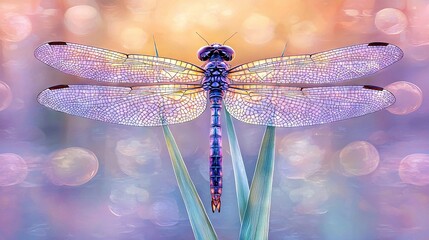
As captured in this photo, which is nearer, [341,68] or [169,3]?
[341,68]

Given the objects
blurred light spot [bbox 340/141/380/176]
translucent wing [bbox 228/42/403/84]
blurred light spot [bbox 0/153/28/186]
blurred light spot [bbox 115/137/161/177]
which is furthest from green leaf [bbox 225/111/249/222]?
blurred light spot [bbox 0/153/28/186]


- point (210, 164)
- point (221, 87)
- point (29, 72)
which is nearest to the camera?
point (210, 164)

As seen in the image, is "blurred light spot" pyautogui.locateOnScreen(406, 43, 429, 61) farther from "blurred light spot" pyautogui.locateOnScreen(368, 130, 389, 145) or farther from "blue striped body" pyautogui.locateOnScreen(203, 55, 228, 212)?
"blue striped body" pyautogui.locateOnScreen(203, 55, 228, 212)

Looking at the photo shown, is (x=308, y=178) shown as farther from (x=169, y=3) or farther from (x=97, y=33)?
(x=97, y=33)

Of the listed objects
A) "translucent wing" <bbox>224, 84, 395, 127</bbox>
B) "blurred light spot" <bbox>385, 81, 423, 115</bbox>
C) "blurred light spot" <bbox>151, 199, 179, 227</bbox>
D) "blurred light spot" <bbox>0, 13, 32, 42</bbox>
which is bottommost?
"blurred light spot" <bbox>151, 199, 179, 227</bbox>

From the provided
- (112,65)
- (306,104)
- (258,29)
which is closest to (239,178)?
(306,104)

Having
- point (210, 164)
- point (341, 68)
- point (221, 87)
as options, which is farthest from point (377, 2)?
point (210, 164)

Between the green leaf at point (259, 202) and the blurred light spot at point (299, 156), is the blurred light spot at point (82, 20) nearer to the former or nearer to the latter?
the blurred light spot at point (299, 156)
